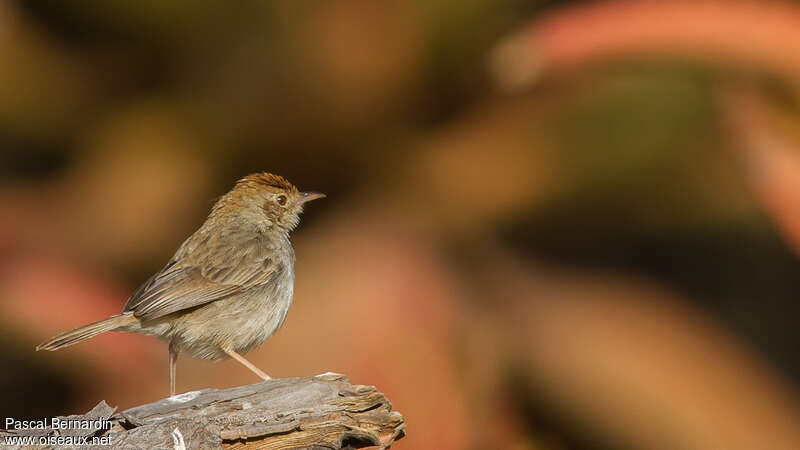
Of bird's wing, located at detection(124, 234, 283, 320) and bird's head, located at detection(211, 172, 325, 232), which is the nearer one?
bird's wing, located at detection(124, 234, 283, 320)

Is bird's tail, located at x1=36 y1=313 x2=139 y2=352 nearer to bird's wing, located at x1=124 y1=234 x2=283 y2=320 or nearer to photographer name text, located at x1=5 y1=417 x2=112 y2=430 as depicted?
bird's wing, located at x1=124 y1=234 x2=283 y2=320

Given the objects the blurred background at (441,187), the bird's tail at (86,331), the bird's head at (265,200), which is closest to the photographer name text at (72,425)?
the bird's tail at (86,331)

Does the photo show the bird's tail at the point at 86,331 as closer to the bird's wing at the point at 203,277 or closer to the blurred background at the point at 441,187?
the bird's wing at the point at 203,277

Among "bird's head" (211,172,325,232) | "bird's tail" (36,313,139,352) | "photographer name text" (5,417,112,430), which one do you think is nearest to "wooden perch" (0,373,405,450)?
"photographer name text" (5,417,112,430)

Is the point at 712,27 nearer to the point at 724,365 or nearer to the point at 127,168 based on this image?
the point at 724,365

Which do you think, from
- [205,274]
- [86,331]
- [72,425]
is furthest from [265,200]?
[72,425]

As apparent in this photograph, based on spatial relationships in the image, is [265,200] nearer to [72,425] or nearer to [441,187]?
[72,425]

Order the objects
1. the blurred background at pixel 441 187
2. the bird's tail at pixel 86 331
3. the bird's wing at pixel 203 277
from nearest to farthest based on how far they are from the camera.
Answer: the bird's tail at pixel 86 331
the bird's wing at pixel 203 277
the blurred background at pixel 441 187

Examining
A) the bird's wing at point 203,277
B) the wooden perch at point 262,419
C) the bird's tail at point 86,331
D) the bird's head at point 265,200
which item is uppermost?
the bird's head at point 265,200
